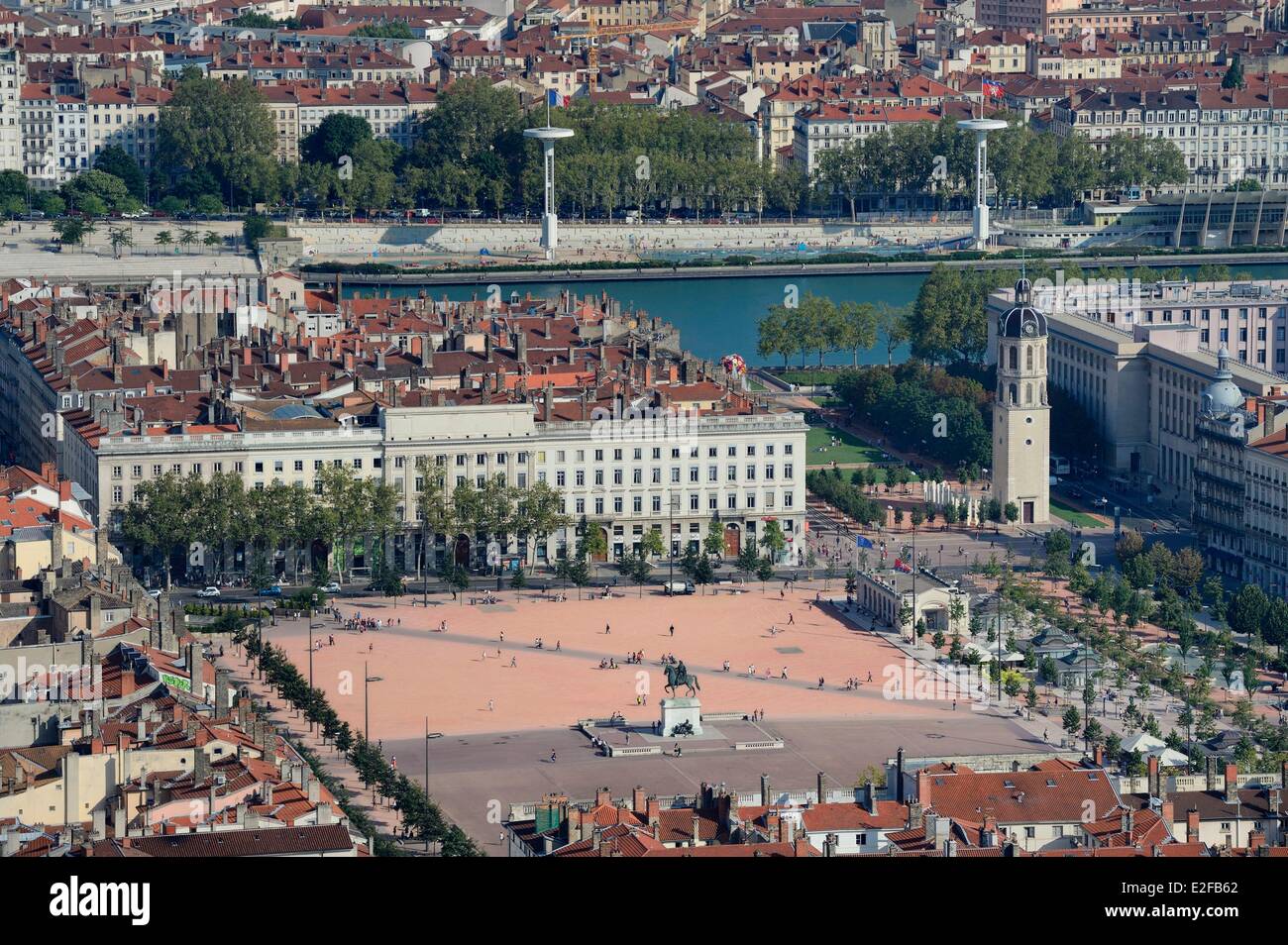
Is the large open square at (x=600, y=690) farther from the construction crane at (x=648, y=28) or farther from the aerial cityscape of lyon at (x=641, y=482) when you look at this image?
the construction crane at (x=648, y=28)

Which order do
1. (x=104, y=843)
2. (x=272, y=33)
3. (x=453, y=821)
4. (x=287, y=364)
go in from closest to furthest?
(x=104, y=843) < (x=453, y=821) < (x=287, y=364) < (x=272, y=33)

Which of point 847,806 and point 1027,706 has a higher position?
point 847,806

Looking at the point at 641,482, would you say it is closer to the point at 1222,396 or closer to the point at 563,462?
the point at 563,462

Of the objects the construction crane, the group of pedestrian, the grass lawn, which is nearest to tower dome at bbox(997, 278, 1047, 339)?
the grass lawn

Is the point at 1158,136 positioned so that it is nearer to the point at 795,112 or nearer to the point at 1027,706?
the point at 795,112

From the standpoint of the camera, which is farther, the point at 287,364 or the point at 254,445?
the point at 287,364

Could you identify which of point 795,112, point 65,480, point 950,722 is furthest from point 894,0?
point 950,722

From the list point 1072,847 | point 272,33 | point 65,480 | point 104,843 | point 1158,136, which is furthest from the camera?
point 272,33
